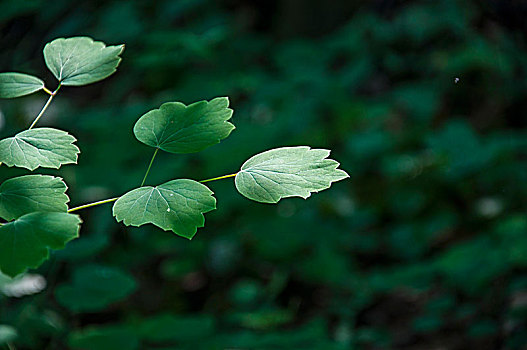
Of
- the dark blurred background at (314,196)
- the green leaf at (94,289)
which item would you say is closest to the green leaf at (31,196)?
the green leaf at (94,289)

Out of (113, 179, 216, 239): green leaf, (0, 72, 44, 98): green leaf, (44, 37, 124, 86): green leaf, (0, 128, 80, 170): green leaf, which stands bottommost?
(113, 179, 216, 239): green leaf

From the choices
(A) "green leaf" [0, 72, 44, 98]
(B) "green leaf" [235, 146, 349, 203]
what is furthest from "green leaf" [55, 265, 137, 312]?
(B) "green leaf" [235, 146, 349, 203]

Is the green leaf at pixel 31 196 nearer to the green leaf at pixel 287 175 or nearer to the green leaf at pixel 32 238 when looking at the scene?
the green leaf at pixel 32 238

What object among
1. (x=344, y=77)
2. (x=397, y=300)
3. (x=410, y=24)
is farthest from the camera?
→ (x=410, y=24)

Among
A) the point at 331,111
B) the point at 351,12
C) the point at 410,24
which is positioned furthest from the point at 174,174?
the point at 351,12

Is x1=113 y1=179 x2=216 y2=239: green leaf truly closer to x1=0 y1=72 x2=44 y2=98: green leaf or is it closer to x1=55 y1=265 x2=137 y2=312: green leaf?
x1=0 y1=72 x2=44 y2=98: green leaf

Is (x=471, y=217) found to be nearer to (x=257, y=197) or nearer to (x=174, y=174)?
(x=174, y=174)
